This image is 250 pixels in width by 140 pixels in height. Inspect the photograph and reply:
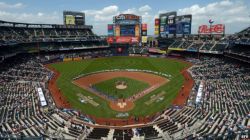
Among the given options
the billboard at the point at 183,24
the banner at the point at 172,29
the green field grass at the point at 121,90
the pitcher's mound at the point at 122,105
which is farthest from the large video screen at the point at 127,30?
the pitcher's mound at the point at 122,105

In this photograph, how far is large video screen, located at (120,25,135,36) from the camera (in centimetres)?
11925

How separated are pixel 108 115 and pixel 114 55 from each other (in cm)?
7591

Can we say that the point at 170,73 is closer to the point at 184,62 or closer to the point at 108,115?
the point at 184,62

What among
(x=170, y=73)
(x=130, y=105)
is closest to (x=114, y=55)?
(x=170, y=73)

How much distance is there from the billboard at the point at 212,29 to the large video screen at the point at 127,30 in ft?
118

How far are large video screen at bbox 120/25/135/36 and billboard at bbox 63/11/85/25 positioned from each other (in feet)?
78.4

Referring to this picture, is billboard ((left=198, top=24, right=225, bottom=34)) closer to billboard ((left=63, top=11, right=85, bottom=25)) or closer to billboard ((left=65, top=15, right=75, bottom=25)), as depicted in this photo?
billboard ((left=63, top=11, right=85, bottom=25))

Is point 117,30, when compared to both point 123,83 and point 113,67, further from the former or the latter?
point 123,83

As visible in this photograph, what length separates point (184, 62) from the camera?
3816 inches

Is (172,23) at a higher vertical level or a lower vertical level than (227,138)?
higher

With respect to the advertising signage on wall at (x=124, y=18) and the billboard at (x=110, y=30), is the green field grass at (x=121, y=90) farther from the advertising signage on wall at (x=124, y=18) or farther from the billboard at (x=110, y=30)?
the advertising signage on wall at (x=124, y=18)

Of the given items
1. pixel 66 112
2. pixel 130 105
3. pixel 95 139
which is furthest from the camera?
pixel 130 105

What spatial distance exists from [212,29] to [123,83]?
58380 millimetres

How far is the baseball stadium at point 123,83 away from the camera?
34.7 metres
